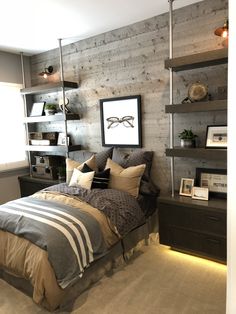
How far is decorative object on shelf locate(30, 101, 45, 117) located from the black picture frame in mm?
1256

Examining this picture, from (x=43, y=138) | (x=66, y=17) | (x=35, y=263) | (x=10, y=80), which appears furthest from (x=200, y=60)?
(x=10, y=80)

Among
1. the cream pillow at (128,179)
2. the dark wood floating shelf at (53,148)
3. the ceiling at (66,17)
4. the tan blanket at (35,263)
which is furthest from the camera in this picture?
the dark wood floating shelf at (53,148)

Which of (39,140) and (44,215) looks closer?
(44,215)

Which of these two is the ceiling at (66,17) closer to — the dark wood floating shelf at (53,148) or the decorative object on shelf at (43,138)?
the decorative object on shelf at (43,138)

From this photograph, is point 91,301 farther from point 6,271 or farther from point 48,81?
point 48,81

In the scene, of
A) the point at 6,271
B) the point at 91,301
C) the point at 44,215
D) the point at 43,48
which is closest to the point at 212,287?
the point at 91,301

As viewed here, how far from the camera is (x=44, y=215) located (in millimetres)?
2410

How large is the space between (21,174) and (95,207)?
8.29ft

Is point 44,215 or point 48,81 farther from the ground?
point 48,81

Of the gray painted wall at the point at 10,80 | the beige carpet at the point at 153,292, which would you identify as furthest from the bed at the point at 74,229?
the gray painted wall at the point at 10,80

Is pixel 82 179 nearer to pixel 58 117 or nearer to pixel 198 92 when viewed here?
pixel 58 117

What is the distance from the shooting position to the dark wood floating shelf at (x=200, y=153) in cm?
255

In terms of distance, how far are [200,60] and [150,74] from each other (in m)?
0.84

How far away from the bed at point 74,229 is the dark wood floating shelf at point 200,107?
797 mm
